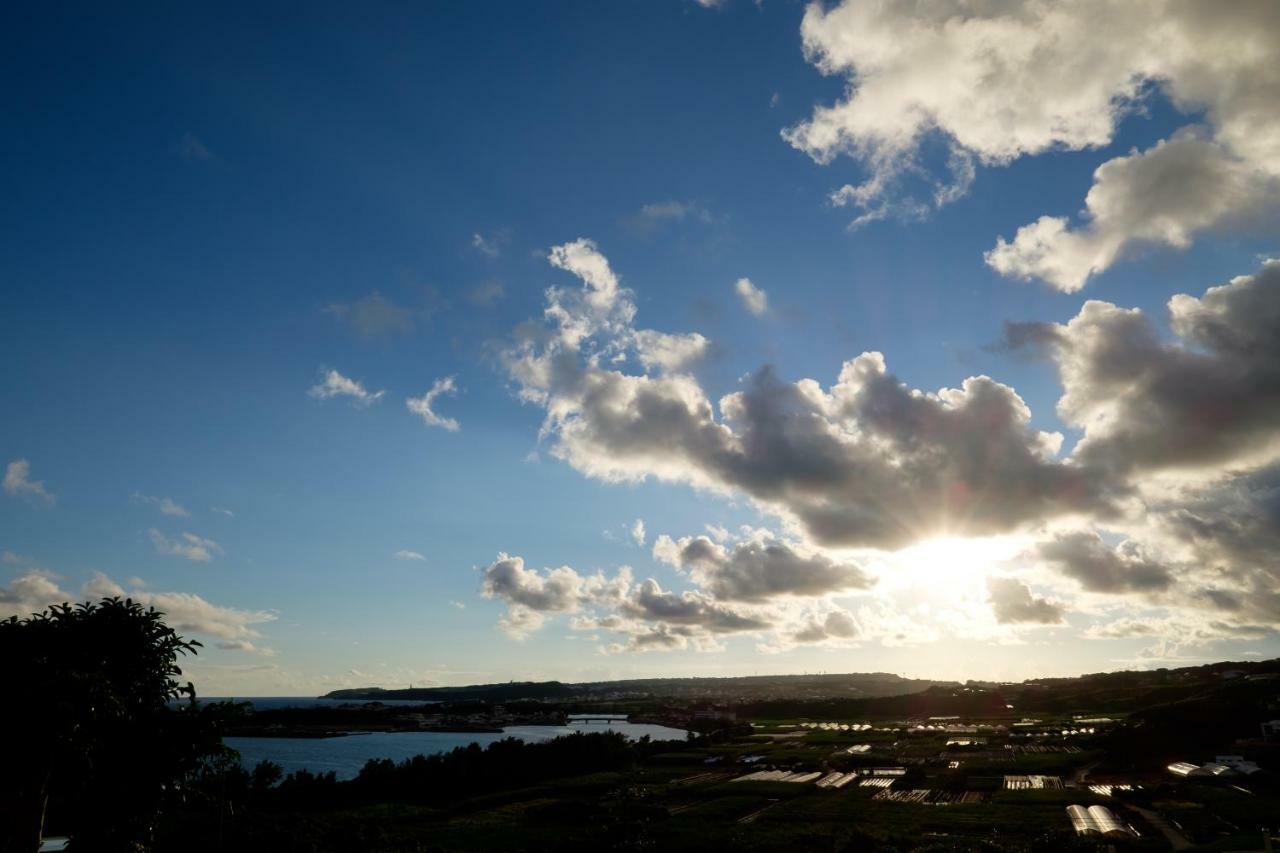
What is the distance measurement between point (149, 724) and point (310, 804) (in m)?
71.7

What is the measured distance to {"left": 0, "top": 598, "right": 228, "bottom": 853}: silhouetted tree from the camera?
16.9m

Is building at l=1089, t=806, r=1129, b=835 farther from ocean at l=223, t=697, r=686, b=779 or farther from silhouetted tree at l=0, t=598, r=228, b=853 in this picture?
ocean at l=223, t=697, r=686, b=779

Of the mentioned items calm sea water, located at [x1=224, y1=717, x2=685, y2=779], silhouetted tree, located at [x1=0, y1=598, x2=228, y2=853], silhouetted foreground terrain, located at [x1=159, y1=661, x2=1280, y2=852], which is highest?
silhouetted tree, located at [x1=0, y1=598, x2=228, y2=853]

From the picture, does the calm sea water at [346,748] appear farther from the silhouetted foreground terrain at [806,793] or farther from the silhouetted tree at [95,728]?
the silhouetted tree at [95,728]

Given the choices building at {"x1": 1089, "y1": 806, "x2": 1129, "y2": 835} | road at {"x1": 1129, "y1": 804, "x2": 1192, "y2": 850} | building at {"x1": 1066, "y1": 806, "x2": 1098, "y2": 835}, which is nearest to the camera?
road at {"x1": 1129, "y1": 804, "x2": 1192, "y2": 850}

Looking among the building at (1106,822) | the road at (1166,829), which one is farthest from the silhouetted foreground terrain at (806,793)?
the building at (1106,822)

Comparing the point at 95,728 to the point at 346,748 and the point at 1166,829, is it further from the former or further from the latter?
the point at 346,748

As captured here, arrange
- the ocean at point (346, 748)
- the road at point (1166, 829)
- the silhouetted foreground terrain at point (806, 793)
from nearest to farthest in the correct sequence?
the road at point (1166, 829), the silhouetted foreground terrain at point (806, 793), the ocean at point (346, 748)

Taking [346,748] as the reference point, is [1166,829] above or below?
above

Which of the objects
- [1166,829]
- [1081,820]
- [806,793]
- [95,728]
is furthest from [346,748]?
[95,728]

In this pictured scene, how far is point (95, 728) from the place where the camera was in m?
18.2

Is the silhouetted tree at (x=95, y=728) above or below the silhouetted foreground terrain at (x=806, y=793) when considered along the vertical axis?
above

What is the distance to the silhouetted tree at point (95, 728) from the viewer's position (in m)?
16.9

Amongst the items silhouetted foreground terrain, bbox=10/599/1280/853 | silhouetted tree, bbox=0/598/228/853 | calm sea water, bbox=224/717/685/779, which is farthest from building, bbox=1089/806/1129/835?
calm sea water, bbox=224/717/685/779
